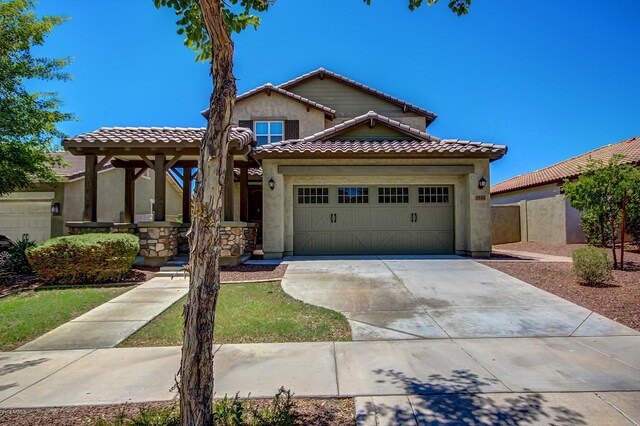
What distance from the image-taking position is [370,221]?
12.9 metres

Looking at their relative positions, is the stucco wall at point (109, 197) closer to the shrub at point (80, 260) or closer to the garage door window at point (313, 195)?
the shrub at point (80, 260)

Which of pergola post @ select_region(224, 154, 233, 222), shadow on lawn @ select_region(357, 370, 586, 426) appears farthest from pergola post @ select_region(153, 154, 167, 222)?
shadow on lawn @ select_region(357, 370, 586, 426)

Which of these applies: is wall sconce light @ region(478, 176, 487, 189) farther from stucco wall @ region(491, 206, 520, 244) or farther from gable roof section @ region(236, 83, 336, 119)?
gable roof section @ region(236, 83, 336, 119)

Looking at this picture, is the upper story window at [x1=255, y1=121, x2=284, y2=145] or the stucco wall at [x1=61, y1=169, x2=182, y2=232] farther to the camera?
the upper story window at [x1=255, y1=121, x2=284, y2=145]

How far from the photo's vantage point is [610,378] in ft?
12.8

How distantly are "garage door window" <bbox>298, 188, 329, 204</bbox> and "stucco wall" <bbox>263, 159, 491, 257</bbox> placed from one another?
0.86ft

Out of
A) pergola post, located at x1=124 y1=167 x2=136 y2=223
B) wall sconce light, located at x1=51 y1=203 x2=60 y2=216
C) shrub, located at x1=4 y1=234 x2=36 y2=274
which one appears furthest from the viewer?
wall sconce light, located at x1=51 y1=203 x2=60 y2=216

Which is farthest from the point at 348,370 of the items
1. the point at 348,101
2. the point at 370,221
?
the point at 348,101

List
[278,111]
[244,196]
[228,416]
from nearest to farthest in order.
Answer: [228,416]
[244,196]
[278,111]

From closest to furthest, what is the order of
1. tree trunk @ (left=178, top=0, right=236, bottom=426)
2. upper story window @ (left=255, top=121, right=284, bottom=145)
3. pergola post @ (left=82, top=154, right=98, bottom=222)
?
1. tree trunk @ (left=178, top=0, right=236, bottom=426)
2. pergola post @ (left=82, top=154, right=98, bottom=222)
3. upper story window @ (left=255, top=121, right=284, bottom=145)

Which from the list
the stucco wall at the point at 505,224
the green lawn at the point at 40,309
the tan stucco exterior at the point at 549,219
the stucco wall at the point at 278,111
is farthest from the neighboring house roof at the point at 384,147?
the stucco wall at the point at 505,224

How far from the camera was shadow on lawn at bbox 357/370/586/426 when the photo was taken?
314 cm

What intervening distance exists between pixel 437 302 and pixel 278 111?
42.5 feet

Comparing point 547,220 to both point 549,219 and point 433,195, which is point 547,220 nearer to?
point 549,219
